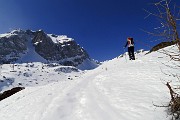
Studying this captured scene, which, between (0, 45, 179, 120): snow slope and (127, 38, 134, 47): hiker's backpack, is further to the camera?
(127, 38, 134, 47): hiker's backpack

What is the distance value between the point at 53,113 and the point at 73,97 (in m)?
1.59

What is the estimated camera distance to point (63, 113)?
721 centimetres

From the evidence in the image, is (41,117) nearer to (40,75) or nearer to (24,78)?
(24,78)

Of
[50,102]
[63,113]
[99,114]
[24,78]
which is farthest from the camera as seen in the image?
[24,78]

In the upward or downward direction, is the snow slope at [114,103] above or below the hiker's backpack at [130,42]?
below

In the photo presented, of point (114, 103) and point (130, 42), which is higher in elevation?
point (130, 42)

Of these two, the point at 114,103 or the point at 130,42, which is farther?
the point at 130,42

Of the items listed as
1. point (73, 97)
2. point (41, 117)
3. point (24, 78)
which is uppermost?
point (24, 78)

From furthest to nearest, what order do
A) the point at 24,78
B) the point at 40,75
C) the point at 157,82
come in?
the point at 40,75
the point at 24,78
the point at 157,82

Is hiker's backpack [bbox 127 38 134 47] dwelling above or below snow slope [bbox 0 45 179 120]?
above

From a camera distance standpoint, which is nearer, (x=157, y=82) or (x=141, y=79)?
(x=157, y=82)

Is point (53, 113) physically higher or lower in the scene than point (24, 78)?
lower

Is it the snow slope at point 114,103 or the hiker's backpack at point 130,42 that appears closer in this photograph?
the snow slope at point 114,103

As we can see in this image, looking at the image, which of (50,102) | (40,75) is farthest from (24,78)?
(50,102)
